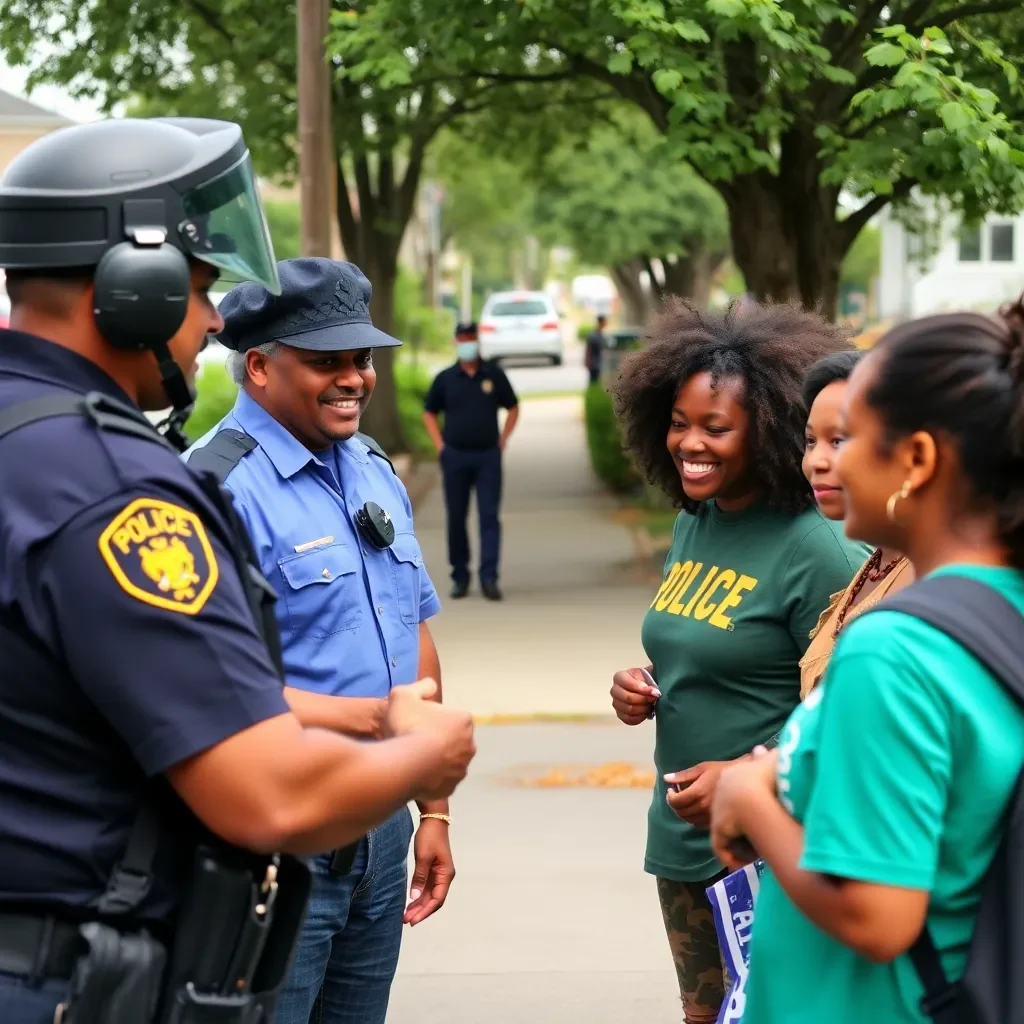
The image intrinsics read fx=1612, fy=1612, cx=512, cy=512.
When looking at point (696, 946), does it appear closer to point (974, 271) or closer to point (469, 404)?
point (469, 404)

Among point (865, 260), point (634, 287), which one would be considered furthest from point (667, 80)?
point (865, 260)

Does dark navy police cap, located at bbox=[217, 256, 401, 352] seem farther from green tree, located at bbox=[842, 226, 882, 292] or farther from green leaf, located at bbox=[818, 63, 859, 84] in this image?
green tree, located at bbox=[842, 226, 882, 292]

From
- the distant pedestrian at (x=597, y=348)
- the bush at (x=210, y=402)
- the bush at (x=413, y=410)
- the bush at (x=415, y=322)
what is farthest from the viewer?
the bush at (x=415, y=322)

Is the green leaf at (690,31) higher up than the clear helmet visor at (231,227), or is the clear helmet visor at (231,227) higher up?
the green leaf at (690,31)

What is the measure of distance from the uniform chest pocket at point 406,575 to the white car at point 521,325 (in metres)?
37.8

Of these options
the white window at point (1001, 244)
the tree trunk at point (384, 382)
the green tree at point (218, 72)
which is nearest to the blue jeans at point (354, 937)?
the green tree at point (218, 72)

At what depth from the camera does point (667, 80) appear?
9305 millimetres

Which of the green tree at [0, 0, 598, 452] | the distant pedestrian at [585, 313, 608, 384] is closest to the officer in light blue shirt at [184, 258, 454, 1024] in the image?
the green tree at [0, 0, 598, 452]

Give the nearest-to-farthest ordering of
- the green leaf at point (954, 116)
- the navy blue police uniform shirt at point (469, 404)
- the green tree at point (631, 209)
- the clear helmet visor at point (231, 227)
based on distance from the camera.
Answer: the clear helmet visor at point (231, 227) → the green leaf at point (954, 116) → the navy blue police uniform shirt at point (469, 404) → the green tree at point (631, 209)

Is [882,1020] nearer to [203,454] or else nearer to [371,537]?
[371,537]

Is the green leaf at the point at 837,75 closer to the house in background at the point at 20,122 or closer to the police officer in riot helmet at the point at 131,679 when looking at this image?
the police officer in riot helmet at the point at 131,679

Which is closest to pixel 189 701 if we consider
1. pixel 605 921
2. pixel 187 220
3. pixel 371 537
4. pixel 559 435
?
pixel 187 220

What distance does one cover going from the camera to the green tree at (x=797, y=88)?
9.05 m

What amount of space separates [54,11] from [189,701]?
15.7 m
